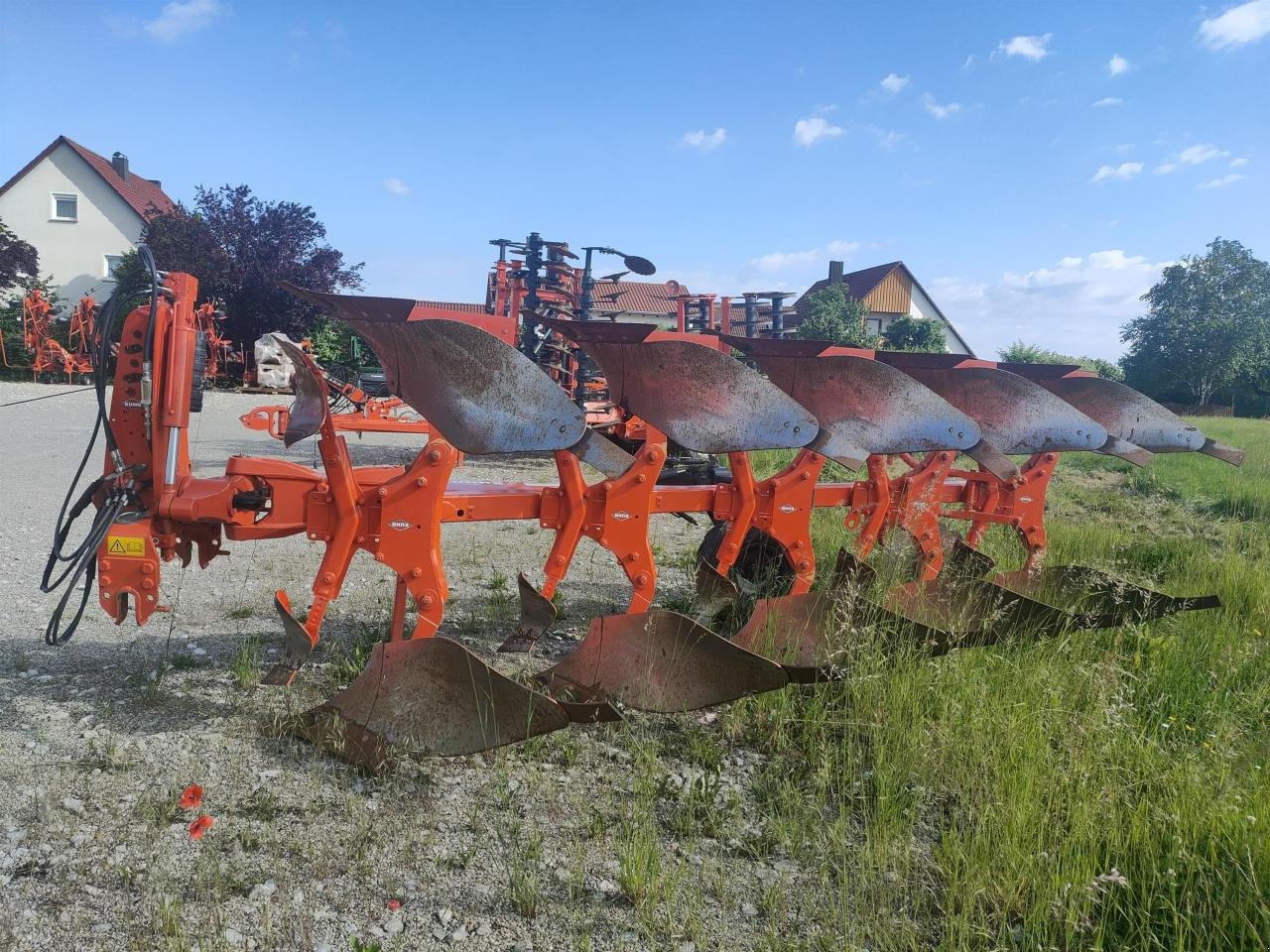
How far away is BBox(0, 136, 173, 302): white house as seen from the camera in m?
30.2

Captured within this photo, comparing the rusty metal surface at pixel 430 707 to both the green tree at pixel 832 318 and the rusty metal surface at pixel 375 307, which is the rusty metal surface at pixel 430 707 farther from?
the green tree at pixel 832 318

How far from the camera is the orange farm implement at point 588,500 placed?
290 cm

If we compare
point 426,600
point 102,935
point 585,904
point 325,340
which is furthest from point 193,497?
point 325,340

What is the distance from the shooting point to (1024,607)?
3654 mm

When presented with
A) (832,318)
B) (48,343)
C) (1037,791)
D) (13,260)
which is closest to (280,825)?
(1037,791)

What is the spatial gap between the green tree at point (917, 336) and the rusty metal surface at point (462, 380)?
1119 inches

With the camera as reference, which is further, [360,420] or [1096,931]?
[360,420]

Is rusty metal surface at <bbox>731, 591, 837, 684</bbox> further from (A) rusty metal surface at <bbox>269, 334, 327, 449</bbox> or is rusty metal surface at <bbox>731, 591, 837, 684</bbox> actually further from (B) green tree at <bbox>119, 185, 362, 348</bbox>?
(B) green tree at <bbox>119, 185, 362, 348</bbox>

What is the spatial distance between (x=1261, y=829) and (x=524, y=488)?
8.93 feet

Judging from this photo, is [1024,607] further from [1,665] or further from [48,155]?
[48,155]

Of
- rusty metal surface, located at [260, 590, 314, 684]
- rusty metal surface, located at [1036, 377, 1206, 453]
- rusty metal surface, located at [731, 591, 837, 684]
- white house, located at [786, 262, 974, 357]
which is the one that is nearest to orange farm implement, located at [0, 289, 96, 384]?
rusty metal surface, located at [260, 590, 314, 684]

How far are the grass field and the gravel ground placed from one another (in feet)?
0.84

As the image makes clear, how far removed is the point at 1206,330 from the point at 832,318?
25.4 metres

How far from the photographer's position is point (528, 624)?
164 inches
